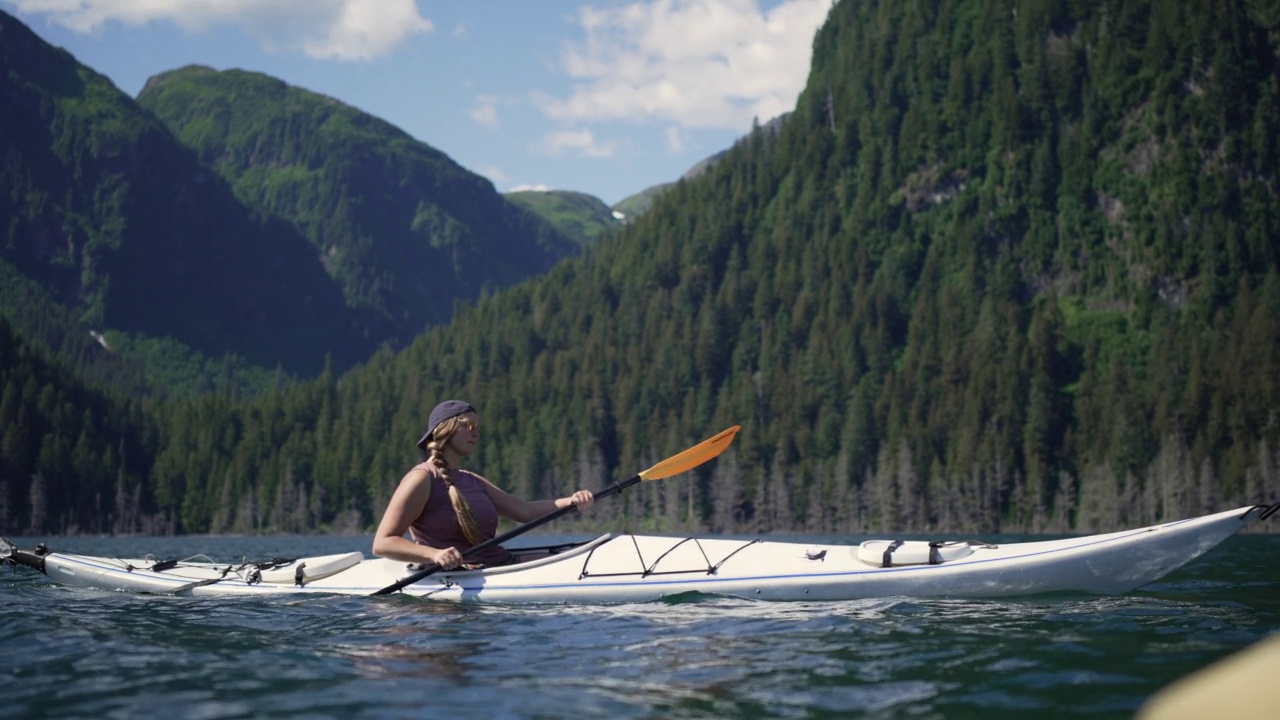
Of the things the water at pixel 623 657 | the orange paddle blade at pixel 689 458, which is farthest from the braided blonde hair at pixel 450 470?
the orange paddle blade at pixel 689 458

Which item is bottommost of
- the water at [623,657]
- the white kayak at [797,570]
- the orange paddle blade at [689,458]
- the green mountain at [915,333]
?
the water at [623,657]

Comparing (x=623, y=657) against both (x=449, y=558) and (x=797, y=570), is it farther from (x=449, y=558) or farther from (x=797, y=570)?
(x=449, y=558)

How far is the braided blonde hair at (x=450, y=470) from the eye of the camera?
48.2 feet

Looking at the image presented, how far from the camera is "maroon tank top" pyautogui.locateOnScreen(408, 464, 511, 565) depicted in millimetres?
14875

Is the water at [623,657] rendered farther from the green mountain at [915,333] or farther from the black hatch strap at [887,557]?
the green mountain at [915,333]

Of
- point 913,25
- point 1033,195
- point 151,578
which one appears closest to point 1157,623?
point 151,578

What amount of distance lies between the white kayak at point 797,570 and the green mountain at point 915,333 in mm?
91677

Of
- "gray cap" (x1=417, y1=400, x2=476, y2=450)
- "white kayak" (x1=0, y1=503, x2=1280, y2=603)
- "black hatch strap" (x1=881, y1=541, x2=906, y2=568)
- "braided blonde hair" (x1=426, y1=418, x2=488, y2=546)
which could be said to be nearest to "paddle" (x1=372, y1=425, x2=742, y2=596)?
"white kayak" (x1=0, y1=503, x2=1280, y2=603)

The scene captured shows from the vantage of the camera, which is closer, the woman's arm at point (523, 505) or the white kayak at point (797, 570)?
the white kayak at point (797, 570)

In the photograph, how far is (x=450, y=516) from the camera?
14961 millimetres

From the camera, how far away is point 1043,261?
15375 cm

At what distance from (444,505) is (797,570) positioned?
4.54 metres

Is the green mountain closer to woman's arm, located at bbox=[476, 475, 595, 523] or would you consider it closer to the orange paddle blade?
the orange paddle blade

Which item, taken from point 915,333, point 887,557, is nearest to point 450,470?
point 887,557
